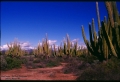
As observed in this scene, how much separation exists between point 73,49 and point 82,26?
13349 mm

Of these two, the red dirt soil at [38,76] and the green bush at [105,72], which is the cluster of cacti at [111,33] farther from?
the red dirt soil at [38,76]

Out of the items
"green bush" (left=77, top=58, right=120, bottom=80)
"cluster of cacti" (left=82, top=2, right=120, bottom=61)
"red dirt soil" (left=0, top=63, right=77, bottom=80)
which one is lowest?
"red dirt soil" (left=0, top=63, right=77, bottom=80)

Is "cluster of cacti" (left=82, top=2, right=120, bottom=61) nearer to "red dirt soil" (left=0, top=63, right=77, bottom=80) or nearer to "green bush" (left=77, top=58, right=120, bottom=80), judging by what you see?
"green bush" (left=77, top=58, right=120, bottom=80)

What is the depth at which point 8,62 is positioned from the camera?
18516 mm

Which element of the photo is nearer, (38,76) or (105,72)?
(105,72)

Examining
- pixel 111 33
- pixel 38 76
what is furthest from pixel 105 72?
pixel 38 76

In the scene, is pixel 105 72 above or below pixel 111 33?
below

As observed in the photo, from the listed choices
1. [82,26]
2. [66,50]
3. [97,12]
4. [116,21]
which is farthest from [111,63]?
[66,50]

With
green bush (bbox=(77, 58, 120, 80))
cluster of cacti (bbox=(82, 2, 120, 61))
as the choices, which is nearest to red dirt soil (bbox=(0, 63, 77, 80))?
green bush (bbox=(77, 58, 120, 80))

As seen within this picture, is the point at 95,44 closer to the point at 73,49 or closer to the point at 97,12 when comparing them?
the point at 97,12

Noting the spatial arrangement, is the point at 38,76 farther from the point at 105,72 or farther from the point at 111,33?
the point at 111,33

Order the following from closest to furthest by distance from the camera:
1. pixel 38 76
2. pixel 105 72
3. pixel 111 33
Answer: pixel 105 72 < pixel 38 76 < pixel 111 33

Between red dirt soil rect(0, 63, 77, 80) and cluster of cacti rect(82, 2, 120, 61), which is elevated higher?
cluster of cacti rect(82, 2, 120, 61)

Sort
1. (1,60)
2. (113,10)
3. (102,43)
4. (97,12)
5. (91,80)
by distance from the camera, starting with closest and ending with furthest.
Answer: (91,80) → (113,10) → (102,43) → (97,12) → (1,60)
